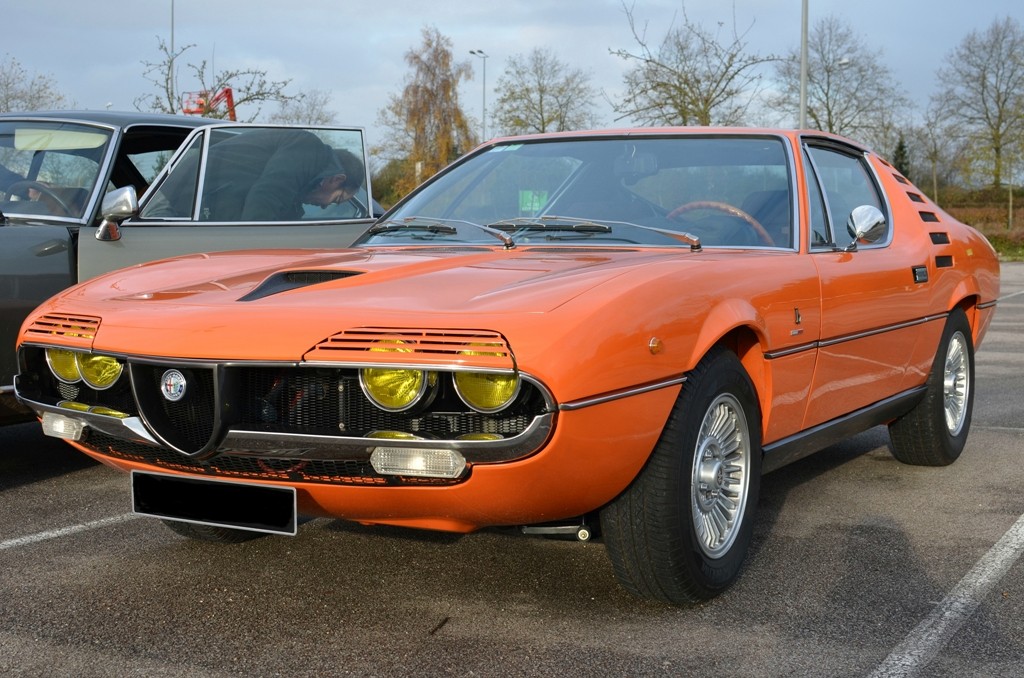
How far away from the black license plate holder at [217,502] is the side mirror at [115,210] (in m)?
2.39

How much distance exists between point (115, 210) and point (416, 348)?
10.1ft

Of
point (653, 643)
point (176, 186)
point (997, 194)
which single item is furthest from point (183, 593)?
point (997, 194)

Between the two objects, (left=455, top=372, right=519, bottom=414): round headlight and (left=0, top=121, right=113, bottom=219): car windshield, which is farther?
(left=0, top=121, right=113, bottom=219): car windshield

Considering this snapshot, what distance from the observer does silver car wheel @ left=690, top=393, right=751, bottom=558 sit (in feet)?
11.3

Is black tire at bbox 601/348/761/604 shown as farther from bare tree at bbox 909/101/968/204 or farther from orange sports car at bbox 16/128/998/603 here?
bare tree at bbox 909/101/968/204

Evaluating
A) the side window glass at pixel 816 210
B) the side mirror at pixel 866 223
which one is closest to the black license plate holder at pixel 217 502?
the side window glass at pixel 816 210

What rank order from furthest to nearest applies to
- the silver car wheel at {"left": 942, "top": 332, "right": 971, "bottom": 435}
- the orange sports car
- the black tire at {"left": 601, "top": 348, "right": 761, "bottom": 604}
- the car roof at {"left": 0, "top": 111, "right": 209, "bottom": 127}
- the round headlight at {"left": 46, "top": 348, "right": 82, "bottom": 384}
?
the car roof at {"left": 0, "top": 111, "right": 209, "bottom": 127} < the silver car wheel at {"left": 942, "top": 332, "right": 971, "bottom": 435} < the round headlight at {"left": 46, "top": 348, "right": 82, "bottom": 384} < the black tire at {"left": 601, "top": 348, "right": 761, "bottom": 604} < the orange sports car

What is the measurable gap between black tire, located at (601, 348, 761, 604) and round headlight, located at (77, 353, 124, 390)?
1441mm

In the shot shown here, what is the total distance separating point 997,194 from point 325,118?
29.2 meters

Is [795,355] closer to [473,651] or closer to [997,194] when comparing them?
[473,651]

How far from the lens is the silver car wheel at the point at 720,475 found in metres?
3.44

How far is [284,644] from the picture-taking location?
314cm

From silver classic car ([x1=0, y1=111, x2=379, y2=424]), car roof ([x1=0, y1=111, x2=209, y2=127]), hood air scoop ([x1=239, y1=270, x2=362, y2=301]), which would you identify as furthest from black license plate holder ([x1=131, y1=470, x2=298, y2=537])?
car roof ([x1=0, y1=111, x2=209, y2=127])

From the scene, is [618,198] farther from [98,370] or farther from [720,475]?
[98,370]
